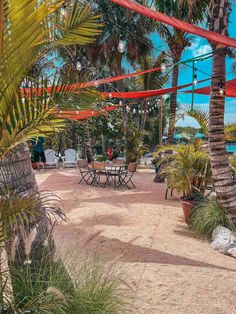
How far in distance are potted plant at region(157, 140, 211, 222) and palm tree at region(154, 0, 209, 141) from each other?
1.81 m

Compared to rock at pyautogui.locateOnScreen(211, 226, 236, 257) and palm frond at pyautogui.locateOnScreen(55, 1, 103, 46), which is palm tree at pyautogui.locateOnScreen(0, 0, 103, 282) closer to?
palm frond at pyautogui.locateOnScreen(55, 1, 103, 46)

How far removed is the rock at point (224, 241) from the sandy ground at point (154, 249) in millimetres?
101

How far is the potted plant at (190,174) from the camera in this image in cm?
484

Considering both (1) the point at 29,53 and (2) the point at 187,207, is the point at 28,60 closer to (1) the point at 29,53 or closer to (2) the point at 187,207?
(1) the point at 29,53

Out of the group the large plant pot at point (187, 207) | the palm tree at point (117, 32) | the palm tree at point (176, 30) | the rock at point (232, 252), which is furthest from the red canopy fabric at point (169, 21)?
the palm tree at point (117, 32)

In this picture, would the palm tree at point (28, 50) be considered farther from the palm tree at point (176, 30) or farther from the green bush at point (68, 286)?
the palm tree at point (176, 30)

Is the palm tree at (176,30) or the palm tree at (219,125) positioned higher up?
the palm tree at (176,30)

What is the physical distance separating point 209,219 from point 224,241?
526mm

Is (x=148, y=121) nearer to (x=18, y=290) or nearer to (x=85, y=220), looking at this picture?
(x=85, y=220)

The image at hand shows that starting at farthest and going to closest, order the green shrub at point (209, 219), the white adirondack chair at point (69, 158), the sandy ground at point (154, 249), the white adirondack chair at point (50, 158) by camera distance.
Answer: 1. the white adirondack chair at point (69, 158)
2. the white adirondack chair at point (50, 158)
3. the green shrub at point (209, 219)
4. the sandy ground at point (154, 249)

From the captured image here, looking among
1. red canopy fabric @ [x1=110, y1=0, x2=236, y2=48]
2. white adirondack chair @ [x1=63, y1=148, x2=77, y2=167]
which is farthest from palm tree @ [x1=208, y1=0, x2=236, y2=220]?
white adirondack chair @ [x1=63, y1=148, x2=77, y2=167]

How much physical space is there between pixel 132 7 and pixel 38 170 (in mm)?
9116

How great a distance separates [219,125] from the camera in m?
4.31

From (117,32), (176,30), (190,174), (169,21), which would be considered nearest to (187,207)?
(190,174)
